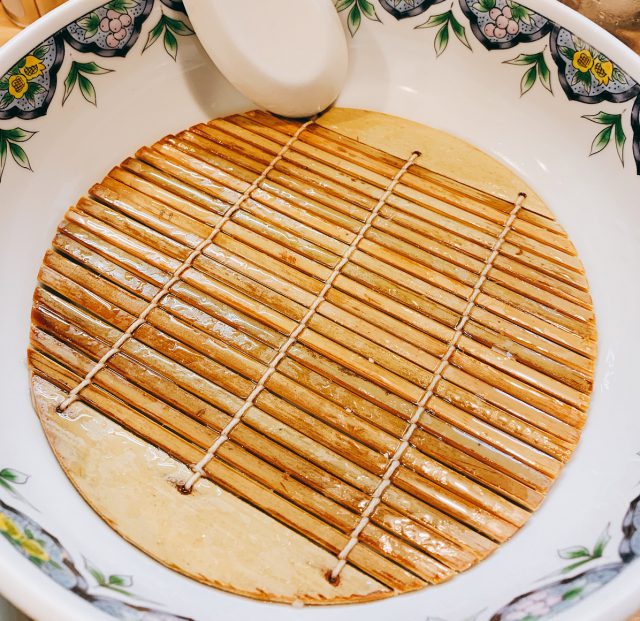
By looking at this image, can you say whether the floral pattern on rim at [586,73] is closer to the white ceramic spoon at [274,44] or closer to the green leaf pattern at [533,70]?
the green leaf pattern at [533,70]

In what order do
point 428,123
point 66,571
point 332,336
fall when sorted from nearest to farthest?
point 66,571, point 332,336, point 428,123

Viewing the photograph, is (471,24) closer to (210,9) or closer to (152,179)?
(210,9)

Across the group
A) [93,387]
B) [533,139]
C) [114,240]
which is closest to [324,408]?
[93,387]

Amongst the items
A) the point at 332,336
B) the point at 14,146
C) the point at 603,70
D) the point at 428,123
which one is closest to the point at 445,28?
the point at 428,123

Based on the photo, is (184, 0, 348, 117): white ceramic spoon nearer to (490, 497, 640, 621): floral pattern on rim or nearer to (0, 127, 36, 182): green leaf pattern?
(0, 127, 36, 182): green leaf pattern

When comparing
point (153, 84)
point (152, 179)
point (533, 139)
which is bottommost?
point (152, 179)

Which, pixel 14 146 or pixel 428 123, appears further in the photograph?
pixel 428 123

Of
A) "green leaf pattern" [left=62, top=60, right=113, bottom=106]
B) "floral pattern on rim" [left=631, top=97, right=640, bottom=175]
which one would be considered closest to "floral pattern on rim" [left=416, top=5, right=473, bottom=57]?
"floral pattern on rim" [left=631, top=97, right=640, bottom=175]

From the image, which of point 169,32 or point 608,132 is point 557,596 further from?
point 169,32
